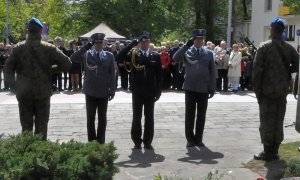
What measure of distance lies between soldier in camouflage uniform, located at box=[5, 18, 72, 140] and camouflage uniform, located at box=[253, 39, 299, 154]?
2.71 meters

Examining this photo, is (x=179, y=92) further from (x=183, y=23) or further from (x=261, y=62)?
(x=183, y=23)

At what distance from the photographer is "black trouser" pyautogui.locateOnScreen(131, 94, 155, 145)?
8461 mm

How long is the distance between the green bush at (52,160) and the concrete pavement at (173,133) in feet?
2.19

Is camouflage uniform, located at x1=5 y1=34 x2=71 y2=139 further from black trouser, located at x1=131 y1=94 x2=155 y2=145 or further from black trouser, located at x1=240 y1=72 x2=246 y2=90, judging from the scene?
black trouser, located at x1=240 y1=72 x2=246 y2=90

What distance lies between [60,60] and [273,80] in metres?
2.97

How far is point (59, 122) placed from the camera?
11.2 meters

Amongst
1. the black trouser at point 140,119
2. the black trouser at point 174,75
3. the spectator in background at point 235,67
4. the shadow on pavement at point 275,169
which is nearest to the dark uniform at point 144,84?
the black trouser at point 140,119

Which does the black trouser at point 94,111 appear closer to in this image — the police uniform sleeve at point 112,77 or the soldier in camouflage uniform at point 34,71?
the police uniform sleeve at point 112,77

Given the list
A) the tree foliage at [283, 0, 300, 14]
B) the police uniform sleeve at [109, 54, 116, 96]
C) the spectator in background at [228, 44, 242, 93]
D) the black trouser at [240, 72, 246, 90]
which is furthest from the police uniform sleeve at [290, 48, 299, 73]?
the black trouser at [240, 72, 246, 90]

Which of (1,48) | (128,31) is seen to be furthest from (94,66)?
(128,31)

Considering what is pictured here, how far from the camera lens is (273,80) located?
7258mm

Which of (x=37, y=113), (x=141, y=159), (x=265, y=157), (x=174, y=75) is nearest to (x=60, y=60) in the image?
(x=37, y=113)

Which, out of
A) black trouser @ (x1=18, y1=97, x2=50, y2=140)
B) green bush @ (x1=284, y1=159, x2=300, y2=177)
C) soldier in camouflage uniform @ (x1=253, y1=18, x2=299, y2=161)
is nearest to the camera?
green bush @ (x1=284, y1=159, x2=300, y2=177)

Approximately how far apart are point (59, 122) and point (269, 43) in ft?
Result: 18.2
